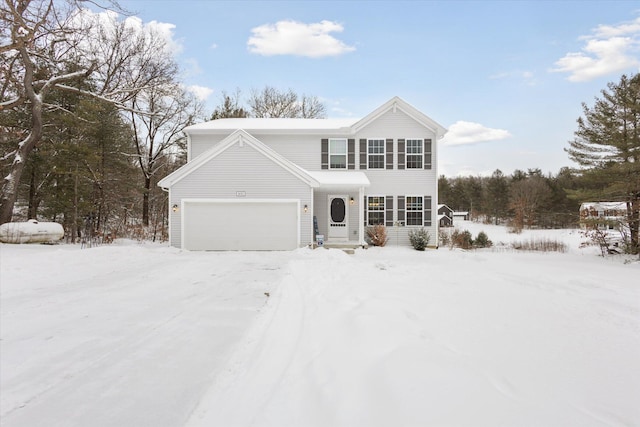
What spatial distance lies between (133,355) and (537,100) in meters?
18.3

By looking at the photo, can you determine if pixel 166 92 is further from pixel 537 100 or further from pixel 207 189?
pixel 537 100

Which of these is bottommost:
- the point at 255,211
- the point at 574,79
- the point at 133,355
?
the point at 133,355

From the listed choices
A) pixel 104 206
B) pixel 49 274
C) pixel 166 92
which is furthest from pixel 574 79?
pixel 104 206

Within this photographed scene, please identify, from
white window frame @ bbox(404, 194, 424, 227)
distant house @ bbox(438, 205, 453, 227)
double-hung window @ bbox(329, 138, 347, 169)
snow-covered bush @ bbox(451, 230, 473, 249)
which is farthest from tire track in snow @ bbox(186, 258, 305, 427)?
distant house @ bbox(438, 205, 453, 227)

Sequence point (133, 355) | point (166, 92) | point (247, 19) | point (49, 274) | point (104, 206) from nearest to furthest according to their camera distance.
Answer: point (133, 355) < point (49, 274) < point (247, 19) < point (104, 206) < point (166, 92)

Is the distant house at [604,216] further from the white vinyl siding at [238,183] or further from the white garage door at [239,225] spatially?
the white garage door at [239,225]

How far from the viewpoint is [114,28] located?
20.9m

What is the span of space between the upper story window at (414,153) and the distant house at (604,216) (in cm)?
704

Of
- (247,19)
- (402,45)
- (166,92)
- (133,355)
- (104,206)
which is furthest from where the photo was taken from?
(166,92)

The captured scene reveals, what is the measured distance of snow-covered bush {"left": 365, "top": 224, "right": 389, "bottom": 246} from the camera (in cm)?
1616

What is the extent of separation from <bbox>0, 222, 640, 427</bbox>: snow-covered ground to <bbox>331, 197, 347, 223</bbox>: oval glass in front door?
8.71 metres

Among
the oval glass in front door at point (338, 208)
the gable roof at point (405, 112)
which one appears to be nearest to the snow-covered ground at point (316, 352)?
the oval glass in front door at point (338, 208)

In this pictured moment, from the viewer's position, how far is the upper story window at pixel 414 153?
17.0 m

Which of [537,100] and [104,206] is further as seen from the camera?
[104,206]
